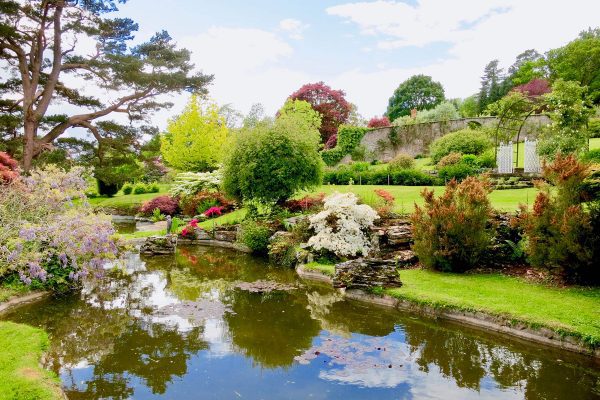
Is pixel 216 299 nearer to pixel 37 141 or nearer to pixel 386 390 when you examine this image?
pixel 386 390

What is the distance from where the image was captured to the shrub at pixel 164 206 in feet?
80.3

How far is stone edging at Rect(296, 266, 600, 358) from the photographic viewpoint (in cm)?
679

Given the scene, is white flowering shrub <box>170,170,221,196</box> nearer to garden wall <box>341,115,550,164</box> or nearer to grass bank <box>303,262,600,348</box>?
garden wall <box>341,115,550,164</box>

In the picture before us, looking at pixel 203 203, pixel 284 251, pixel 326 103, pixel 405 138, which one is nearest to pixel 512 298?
pixel 284 251

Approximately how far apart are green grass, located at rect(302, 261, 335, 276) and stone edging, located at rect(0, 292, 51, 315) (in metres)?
6.22

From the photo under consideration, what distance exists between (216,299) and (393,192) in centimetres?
1105

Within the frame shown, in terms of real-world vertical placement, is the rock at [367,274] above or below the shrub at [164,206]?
below

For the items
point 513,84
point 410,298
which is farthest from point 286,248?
point 513,84

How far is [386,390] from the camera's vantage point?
5867 mm

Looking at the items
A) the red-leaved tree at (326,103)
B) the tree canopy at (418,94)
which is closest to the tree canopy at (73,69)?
the red-leaved tree at (326,103)

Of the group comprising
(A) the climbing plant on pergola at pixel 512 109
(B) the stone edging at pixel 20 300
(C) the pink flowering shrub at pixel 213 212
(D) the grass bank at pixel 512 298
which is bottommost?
(B) the stone edging at pixel 20 300

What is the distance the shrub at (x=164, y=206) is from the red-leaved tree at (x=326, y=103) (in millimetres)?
24457

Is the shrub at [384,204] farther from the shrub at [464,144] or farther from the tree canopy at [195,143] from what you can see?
the tree canopy at [195,143]

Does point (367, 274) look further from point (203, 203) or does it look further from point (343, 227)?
point (203, 203)
